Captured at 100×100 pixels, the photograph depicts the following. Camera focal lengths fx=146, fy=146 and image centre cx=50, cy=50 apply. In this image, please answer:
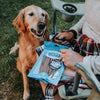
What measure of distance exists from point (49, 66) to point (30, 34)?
0.80 m

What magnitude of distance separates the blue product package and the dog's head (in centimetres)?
60

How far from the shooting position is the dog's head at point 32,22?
75.7 inches

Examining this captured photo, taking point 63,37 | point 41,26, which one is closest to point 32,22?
point 41,26

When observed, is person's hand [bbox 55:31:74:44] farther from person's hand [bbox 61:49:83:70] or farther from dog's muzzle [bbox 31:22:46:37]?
dog's muzzle [bbox 31:22:46:37]

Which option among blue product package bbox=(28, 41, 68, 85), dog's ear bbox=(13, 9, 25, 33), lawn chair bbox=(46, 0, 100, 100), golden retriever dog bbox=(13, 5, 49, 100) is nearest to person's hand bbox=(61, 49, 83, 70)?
blue product package bbox=(28, 41, 68, 85)

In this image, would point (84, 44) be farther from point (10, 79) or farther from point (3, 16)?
point (3, 16)

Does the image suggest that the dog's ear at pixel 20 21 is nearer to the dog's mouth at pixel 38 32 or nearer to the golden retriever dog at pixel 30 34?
the golden retriever dog at pixel 30 34

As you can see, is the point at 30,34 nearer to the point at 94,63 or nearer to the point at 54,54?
the point at 54,54

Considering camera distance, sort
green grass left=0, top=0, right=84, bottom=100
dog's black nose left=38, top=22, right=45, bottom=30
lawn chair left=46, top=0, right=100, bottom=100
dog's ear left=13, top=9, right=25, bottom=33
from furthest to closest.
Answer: green grass left=0, top=0, right=84, bottom=100 < dog's ear left=13, top=9, right=25, bottom=33 < dog's black nose left=38, top=22, right=45, bottom=30 < lawn chair left=46, top=0, right=100, bottom=100

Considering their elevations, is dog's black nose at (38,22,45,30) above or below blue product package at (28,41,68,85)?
above

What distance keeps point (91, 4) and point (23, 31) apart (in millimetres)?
1005

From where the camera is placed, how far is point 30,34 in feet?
6.44

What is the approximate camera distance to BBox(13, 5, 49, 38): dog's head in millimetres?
1923

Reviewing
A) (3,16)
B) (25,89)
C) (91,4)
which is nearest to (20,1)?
(3,16)
